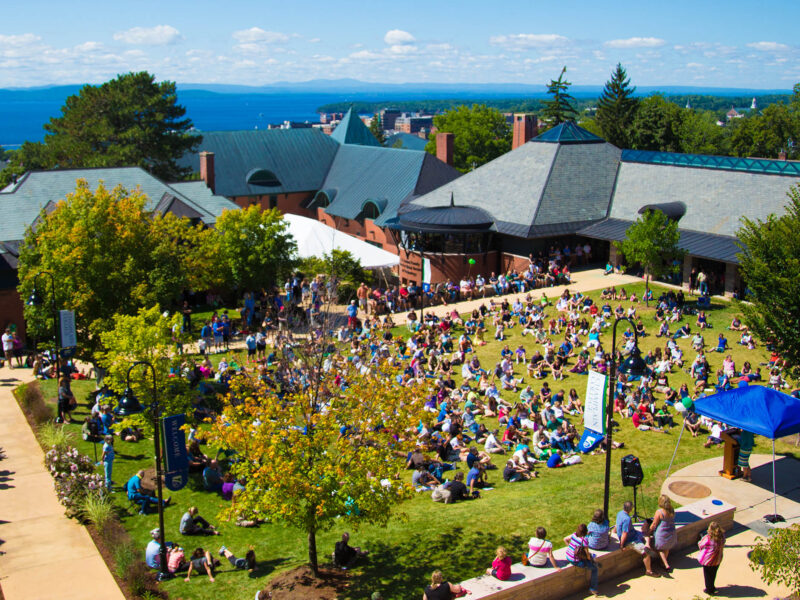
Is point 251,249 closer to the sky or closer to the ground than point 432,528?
closer to the sky

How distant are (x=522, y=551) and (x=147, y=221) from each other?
19.0 metres

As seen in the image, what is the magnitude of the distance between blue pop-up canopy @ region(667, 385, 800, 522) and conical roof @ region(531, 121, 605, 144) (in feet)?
102

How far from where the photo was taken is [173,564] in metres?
14.8

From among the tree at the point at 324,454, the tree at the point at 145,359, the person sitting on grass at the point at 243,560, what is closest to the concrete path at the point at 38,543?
the person sitting on grass at the point at 243,560

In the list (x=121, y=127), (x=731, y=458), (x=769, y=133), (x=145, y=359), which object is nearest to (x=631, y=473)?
(x=731, y=458)

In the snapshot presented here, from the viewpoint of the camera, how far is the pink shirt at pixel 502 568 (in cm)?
1256

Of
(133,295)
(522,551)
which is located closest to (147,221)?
(133,295)

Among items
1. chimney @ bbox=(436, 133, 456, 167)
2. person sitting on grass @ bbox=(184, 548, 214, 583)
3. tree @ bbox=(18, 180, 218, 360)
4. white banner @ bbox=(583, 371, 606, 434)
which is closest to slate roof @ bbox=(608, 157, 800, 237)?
chimney @ bbox=(436, 133, 456, 167)

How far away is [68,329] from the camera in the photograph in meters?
22.7

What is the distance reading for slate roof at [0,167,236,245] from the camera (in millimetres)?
38062

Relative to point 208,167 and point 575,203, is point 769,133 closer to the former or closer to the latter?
point 575,203

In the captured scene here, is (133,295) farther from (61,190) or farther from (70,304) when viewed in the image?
(61,190)

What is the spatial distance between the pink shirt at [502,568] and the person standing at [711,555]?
3.02 metres

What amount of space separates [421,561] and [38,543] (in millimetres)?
8396
